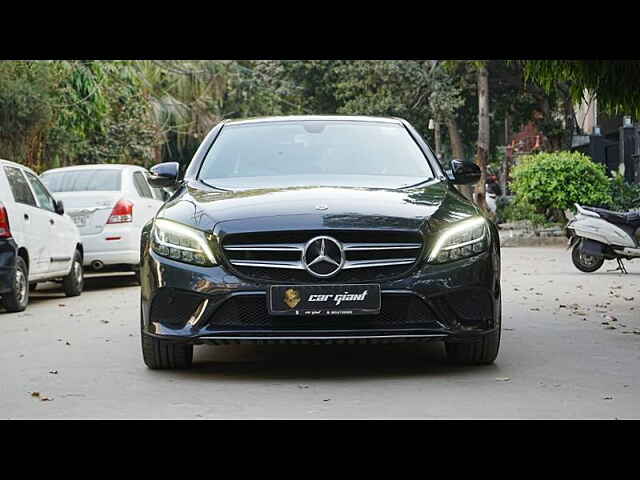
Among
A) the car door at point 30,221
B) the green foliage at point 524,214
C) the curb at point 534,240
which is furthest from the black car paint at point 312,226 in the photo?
the green foliage at point 524,214

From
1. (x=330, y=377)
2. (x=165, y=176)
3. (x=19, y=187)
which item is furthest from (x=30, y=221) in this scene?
(x=330, y=377)

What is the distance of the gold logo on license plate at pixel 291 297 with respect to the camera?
7055 millimetres

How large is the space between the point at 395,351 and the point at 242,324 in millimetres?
1865

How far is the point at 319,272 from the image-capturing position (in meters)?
7.10

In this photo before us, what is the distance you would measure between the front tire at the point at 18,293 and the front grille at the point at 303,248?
5974mm

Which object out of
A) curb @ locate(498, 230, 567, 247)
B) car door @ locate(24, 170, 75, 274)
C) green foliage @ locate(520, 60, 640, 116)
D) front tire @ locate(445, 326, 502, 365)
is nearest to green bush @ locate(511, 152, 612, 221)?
curb @ locate(498, 230, 567, 247)

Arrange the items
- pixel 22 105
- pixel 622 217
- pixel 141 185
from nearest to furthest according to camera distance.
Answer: pixel 622 217
pixel 141 185
pixel 22 105

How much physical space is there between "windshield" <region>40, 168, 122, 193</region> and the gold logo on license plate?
9.46 meters

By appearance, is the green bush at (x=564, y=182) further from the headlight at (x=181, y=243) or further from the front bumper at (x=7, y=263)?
the headlight at (x=181, y=243)

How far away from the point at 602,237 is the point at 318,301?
994 cm

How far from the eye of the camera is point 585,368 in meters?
7.86

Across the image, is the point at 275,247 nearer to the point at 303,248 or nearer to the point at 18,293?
the point at 303,248

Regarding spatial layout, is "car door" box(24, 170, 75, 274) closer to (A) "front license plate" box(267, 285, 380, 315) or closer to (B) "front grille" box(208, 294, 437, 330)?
(B) "front grille" box(208, 294, 437, 330)
